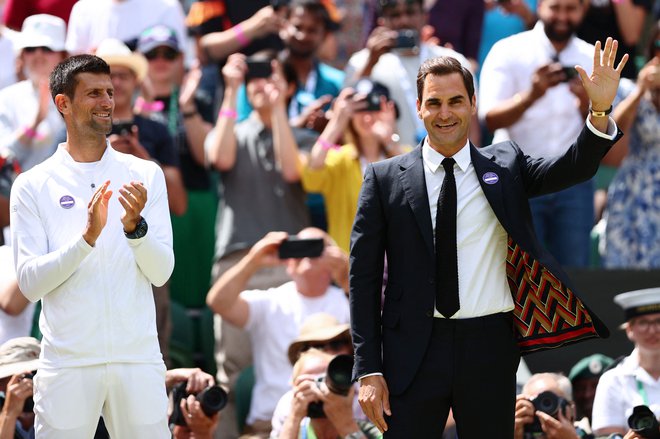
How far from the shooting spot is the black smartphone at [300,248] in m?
7.28

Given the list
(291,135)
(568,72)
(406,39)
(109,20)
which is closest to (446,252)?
(568,72)

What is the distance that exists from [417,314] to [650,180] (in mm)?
4173

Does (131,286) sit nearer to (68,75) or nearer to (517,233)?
(68,75)

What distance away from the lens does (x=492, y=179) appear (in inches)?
188

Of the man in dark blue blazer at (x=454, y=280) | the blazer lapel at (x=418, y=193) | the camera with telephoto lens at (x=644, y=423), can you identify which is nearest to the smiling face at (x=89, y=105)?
the man in dark blue blazer at (x=454, y=280)

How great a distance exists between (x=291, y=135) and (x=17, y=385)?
3.11 m

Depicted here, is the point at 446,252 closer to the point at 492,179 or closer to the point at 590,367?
the point at 492,179

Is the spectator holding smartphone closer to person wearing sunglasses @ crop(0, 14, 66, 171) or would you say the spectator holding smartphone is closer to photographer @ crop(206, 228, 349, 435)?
photographer @ crop(206, 228, 349, 435)

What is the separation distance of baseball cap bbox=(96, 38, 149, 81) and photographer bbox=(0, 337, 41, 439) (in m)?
2.40

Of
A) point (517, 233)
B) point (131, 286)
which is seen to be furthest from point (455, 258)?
point (131, 286)

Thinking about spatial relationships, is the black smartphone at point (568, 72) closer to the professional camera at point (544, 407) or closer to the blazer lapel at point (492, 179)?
the professional camera at point (544, 407)

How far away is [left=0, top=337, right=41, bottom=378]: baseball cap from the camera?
6.04 meters

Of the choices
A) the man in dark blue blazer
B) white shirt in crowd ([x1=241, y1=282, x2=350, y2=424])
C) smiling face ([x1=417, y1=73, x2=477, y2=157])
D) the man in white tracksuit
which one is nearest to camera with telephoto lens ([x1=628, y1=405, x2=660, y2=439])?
the man in dark blue blazer

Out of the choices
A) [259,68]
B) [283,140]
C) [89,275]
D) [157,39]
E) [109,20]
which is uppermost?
[109,20]
